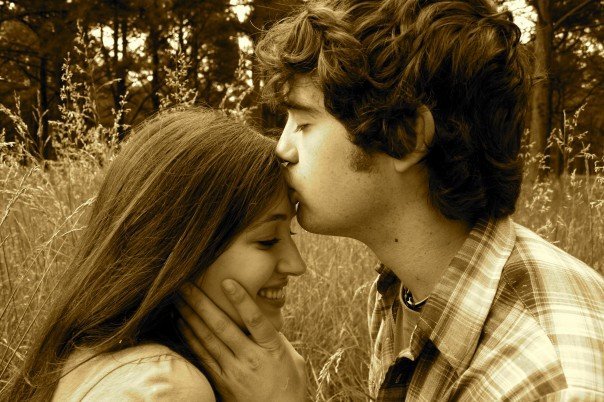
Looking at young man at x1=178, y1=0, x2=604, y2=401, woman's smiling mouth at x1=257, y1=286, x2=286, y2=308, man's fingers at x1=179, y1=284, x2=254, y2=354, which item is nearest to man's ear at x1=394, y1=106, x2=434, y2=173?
young man at x1=178, y1=0, x2=604, y2=401

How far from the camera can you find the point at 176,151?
188 centimetres

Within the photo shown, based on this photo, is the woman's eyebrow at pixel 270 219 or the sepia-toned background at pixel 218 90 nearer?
the woman's eyebrow at pixel 270 219

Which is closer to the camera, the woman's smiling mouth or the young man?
the young man

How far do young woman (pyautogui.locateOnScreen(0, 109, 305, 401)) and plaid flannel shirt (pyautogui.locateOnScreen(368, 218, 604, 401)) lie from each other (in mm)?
506

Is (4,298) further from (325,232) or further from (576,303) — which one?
(576,303)

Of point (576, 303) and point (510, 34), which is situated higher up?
point (510, 34)

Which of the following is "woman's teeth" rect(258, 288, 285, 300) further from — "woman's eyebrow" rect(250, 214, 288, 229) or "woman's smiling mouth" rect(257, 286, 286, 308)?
"woman's eyebrow" rect(250, 214, 288, 229)

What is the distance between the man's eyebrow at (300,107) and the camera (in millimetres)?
2096

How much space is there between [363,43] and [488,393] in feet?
4.04

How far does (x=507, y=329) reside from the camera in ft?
5.01

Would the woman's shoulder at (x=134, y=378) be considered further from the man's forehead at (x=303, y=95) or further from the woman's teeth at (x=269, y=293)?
the man's forehead at (x=303, y=95)

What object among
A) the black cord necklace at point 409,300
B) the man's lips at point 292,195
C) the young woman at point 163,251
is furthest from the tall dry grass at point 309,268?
the man's lips at point 292,195

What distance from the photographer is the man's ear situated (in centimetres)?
203

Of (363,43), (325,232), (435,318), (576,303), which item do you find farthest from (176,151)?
(576,303)
